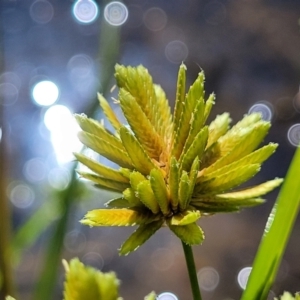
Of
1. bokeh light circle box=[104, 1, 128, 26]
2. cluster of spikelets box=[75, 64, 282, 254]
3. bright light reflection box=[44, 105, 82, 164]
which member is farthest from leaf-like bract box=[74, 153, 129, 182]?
bokeh light circle box=[104, 1, 128, 26]

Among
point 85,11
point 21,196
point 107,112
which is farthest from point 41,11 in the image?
point 107,112

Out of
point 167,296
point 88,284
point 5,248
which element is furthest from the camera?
point 167,296

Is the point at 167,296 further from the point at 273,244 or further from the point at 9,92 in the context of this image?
the point at 273,244

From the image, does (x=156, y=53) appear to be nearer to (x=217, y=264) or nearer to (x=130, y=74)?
(x=217, y=264)

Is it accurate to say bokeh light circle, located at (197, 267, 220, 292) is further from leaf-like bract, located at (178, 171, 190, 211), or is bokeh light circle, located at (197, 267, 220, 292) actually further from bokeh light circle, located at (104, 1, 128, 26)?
leaf-like bract, located at (178, 171, 190, 211)

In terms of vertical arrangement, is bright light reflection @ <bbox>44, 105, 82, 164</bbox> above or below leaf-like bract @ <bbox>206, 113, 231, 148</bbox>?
above

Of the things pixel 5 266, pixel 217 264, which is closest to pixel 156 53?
pixel 217 264

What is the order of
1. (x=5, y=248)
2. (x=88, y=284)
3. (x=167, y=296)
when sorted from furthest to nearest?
1. (x=167, y=296)
2. (x=5, y=248)
3. (x=88, y=284)
